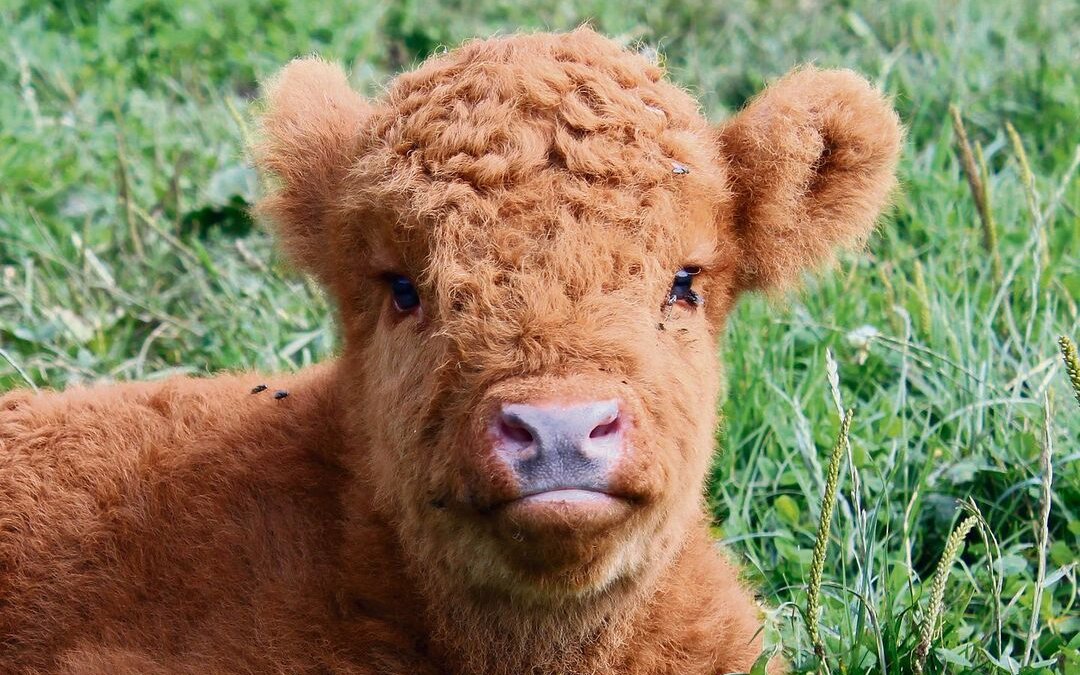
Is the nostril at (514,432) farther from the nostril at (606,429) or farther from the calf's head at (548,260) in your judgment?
the nostril at (606,429)

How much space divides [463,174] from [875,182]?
55.0 inches

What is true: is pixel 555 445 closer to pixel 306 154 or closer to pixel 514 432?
pixel 514 432

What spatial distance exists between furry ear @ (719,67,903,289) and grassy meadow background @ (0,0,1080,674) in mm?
322

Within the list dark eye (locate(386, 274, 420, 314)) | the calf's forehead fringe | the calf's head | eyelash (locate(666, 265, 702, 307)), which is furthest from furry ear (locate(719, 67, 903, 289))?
dark eye (locate(386, 274, 420, 314))

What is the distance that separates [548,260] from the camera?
3387 mm

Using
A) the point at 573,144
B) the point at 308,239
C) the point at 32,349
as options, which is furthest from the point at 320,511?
the point at 32,349

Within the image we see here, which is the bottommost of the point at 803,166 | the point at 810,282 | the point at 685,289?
the point at 810,282

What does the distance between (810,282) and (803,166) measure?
98 cm

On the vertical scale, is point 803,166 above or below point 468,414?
above

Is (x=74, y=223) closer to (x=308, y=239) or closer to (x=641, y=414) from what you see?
(x=308, y=239)

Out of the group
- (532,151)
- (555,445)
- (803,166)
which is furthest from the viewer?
(803,166)

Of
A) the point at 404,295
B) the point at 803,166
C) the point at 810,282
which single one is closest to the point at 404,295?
the point at 404,295

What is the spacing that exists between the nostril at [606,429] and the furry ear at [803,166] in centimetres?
112

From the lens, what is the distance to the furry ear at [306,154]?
4.23 metres
